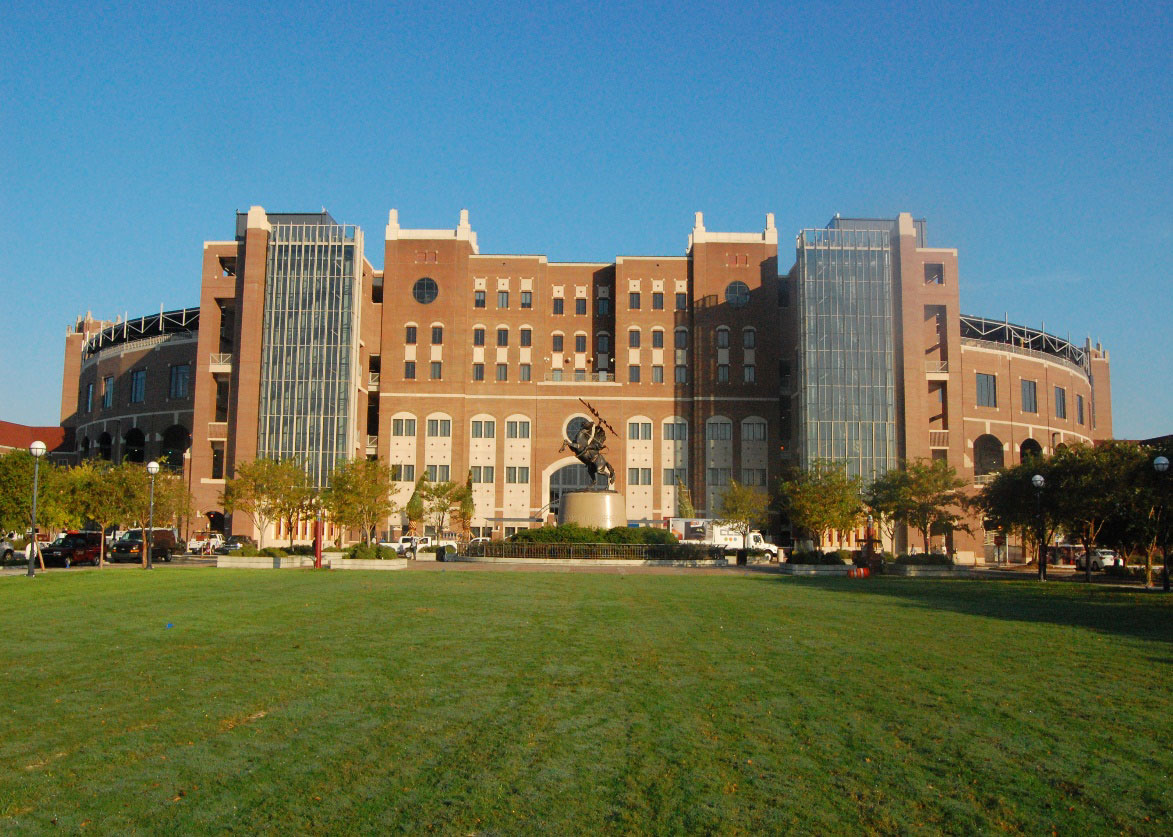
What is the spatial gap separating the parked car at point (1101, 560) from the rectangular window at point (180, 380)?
74.2m

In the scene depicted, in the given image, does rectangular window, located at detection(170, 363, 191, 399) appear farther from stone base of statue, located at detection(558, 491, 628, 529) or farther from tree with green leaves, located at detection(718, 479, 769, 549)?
stone base of statue, located at detection(558, 491, 628, 529)

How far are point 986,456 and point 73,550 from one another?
71174 millimetres

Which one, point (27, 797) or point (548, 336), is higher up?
point (548, 336)

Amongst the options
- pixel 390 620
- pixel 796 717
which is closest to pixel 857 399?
pixel 390 620

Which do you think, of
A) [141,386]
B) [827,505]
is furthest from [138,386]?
[827,505]

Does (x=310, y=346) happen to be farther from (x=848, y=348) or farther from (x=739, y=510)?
(x=848, y=348)

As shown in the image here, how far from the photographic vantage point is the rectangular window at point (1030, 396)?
271ft

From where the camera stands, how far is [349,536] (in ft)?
249

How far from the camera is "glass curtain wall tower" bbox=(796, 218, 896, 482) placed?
73.5m

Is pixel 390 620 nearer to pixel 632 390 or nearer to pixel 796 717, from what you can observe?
pixel 796 717

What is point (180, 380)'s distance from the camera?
287ft

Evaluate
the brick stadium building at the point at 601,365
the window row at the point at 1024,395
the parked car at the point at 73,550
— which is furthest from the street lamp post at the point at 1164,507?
the window row at the point at 1024,395

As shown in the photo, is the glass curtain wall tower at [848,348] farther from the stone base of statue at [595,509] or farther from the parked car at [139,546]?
the parked car at [139,546]

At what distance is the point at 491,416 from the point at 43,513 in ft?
146
